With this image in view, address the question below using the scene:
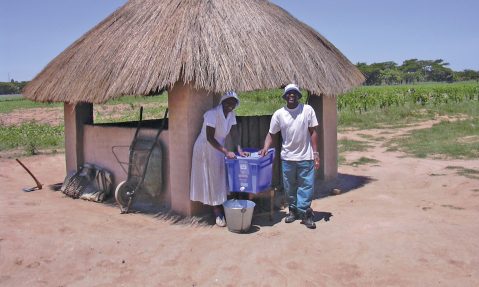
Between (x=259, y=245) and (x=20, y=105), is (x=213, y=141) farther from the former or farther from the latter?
(x=20, y=105)

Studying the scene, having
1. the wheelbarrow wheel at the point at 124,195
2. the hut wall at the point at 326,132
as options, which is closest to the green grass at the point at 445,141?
the hut wall at the point at 326,132

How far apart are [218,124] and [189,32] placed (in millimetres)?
1380

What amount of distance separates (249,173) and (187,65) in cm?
149

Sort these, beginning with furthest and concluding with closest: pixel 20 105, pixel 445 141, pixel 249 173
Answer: pixel 20 105
pixel 445 141
pixel 249 173

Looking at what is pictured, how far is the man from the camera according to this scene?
17.0 feet

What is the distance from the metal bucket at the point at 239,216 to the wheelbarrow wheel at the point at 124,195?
168 centimetres

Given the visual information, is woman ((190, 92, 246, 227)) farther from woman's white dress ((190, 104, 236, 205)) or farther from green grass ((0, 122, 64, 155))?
green grass ((0, 122, 64, 155))

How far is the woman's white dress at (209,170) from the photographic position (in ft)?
17.7

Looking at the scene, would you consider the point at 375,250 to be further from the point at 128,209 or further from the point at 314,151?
the point at 128,209

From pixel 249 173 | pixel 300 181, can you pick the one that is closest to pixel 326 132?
pixel 300 181

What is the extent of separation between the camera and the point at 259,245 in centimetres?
476

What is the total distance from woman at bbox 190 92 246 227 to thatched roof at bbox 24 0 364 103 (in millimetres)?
392

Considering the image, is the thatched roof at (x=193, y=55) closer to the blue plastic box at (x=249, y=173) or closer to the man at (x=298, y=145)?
the man at (x=298, y=145)

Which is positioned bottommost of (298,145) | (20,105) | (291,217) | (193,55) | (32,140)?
(291,217)
